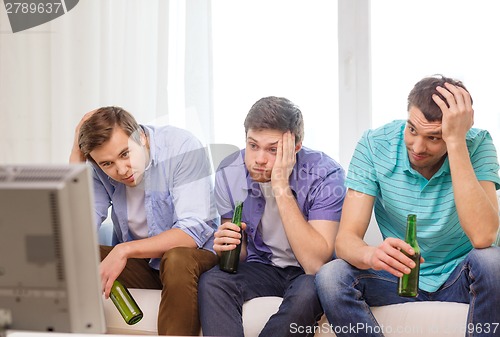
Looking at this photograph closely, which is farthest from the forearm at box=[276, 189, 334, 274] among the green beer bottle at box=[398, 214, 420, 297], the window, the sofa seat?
the window

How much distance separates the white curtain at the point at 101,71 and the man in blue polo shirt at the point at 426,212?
107 centimetres

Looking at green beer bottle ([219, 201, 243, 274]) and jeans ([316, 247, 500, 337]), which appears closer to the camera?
jeans ([316, 247, 500, 337])

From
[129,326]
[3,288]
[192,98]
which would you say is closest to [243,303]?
[129,326]

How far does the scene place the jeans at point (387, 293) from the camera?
1757 mm

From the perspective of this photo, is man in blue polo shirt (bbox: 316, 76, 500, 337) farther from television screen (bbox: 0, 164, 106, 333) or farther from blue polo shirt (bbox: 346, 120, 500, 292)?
television screen (bbox: 0, 164, 106, 333)

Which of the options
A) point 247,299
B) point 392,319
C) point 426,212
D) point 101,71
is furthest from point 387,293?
point 101,71

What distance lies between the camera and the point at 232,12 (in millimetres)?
3018

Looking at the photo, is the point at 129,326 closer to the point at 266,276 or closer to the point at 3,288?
the point at 266,276

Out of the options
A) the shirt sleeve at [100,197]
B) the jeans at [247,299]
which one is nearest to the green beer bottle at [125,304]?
the jeans at [247,299]

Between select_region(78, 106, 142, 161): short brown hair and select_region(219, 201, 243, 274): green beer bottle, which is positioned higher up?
select_region(78, 106, 142, 161): short brown hair

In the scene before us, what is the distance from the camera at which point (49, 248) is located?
1.06m

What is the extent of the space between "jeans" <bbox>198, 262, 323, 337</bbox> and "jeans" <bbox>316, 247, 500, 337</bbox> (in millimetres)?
53

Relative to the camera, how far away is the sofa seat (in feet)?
6.12

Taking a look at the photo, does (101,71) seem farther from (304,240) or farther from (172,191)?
(304,240)
